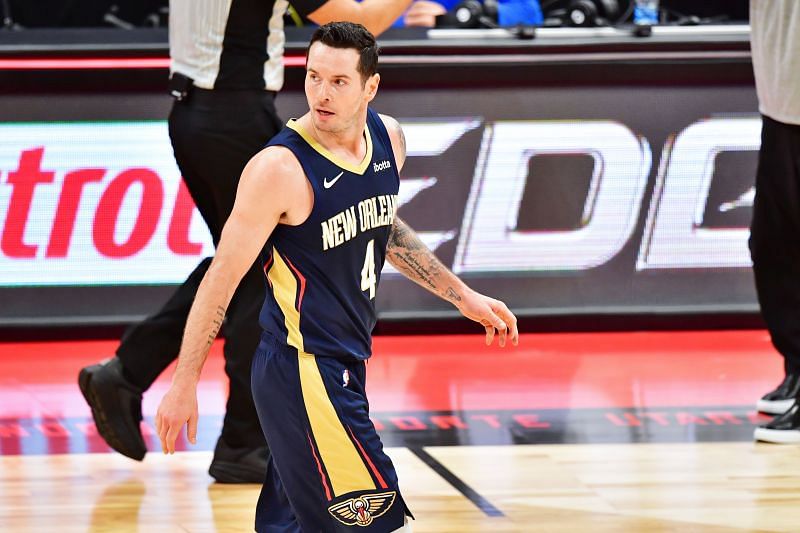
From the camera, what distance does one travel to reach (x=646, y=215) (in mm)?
6598

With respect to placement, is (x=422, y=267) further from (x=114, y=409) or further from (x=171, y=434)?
(x=114, y=409)

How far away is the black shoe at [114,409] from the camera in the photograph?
447 centimetres

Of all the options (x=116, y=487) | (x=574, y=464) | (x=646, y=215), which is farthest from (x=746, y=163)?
(x=116, y=487)

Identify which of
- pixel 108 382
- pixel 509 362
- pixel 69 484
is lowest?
pixel 509 362

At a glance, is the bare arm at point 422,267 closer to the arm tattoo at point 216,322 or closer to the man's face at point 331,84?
the man's face at point 331,84

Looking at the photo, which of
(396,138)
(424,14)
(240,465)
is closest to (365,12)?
(396,138)

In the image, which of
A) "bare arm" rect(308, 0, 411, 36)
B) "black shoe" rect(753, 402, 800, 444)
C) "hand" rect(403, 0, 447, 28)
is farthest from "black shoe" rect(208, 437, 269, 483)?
"hand" rect(403, 0, 447, 28)

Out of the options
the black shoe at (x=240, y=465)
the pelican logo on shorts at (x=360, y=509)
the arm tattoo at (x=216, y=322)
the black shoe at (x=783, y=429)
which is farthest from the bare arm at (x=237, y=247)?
the black shoe at (x=783, y=429)

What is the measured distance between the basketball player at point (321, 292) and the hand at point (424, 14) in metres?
3.99

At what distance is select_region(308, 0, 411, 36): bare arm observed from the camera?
159 inches

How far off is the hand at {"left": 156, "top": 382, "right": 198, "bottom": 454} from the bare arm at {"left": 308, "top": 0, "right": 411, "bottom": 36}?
1.61m

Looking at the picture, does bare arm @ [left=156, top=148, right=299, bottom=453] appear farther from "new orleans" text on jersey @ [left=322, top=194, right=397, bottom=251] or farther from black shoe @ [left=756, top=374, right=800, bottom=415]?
black shoe @ [left=756, top=374, right=800, bottom=415]

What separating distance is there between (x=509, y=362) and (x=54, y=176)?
2.40 metres

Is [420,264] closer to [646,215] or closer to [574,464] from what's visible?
[574,464]
